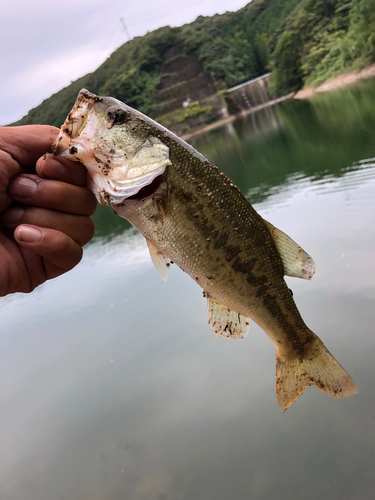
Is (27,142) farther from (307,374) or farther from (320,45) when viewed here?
(320,45)

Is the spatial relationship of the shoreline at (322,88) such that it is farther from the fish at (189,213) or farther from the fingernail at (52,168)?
the fingernail at (52,168)

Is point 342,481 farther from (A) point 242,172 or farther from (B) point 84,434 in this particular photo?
(A) point 242,172

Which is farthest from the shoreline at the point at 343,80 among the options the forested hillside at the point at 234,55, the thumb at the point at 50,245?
the thumb at the point at 50,245

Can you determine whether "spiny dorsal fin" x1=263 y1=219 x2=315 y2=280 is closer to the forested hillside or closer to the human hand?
the human hand

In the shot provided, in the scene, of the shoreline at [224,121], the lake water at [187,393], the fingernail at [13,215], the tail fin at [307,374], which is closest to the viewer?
the fingernail at [13,215]

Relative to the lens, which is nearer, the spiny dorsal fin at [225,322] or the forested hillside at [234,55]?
the spiny dorsal fin at [225,322]

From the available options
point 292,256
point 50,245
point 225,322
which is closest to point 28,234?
point 50,245

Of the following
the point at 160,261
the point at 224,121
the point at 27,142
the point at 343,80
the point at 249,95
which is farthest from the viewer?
the point at 224,121
